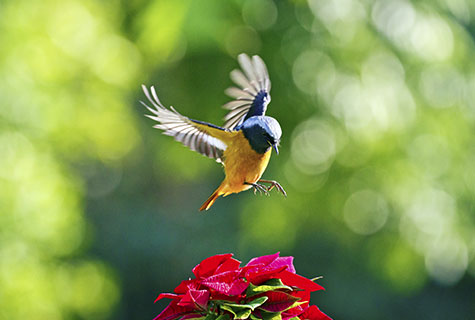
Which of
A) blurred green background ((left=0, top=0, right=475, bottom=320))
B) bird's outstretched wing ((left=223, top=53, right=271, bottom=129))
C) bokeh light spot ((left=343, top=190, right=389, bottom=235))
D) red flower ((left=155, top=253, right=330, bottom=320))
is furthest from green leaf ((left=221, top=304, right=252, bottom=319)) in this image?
bokeh light spot ((left=343, top=190, right=389, bottom=235))

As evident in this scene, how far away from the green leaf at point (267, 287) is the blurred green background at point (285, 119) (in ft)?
11.8

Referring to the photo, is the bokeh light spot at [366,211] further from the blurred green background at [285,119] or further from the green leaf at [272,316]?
the green leaf at [272,316]

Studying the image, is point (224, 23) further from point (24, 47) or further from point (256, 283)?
point (256, 283)

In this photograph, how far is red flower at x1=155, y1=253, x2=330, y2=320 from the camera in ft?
4.81

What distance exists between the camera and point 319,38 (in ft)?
17.8

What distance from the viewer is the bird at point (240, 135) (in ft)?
4.94

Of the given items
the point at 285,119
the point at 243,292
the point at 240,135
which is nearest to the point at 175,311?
the point at 243,292

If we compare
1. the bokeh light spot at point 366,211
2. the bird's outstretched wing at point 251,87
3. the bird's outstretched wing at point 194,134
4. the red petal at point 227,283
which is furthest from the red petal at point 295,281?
the bokeh light spot at point 366,211

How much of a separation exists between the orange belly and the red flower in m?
0.19

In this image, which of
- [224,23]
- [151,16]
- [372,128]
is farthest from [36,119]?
[372,128]

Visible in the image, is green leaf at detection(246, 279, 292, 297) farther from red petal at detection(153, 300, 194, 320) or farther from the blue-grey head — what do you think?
the blue-grey head

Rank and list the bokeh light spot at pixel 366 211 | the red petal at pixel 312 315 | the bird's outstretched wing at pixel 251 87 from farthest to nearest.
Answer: the bokeh light spot at pixel 366 211
the bird's outstretched wing at pixel 251 87
the red petal at pixel 312 315

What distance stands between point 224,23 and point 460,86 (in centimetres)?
206

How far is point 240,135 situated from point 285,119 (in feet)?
13.4
